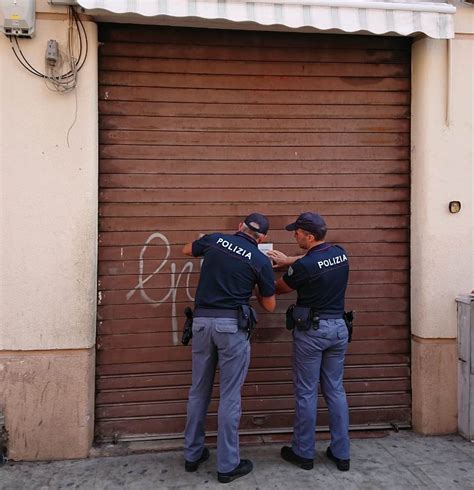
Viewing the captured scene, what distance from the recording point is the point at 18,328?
4.14m

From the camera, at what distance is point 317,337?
153 inches

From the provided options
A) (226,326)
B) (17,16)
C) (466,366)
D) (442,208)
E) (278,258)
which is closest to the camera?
(226,326)

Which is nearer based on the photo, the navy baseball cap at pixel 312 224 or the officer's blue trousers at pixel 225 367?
the officer's blue trousers at pixel 225 367

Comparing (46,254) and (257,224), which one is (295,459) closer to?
(257,224)

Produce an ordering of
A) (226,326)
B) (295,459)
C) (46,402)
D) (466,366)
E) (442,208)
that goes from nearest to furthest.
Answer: (226,326)
(295,459)
(46,402)
(466,366)
(442,208)

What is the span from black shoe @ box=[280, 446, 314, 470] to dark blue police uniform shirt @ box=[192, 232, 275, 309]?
4.19 feet

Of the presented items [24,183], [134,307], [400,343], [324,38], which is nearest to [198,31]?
[324,38]

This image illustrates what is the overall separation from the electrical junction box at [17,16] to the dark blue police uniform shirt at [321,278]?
8.95ft

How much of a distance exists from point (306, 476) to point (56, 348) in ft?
7.07

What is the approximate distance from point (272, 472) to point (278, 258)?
1650 millimetres

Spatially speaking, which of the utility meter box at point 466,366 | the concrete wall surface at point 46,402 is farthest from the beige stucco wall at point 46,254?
the utility meter box at point 466,366

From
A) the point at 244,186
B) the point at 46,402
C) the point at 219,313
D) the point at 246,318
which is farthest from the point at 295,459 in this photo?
the point at 244,186

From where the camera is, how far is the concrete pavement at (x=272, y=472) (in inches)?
148

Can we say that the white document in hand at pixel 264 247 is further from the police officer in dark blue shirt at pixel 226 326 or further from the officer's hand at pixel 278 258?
the police officer in dark blue shirt at pixel 226 326
